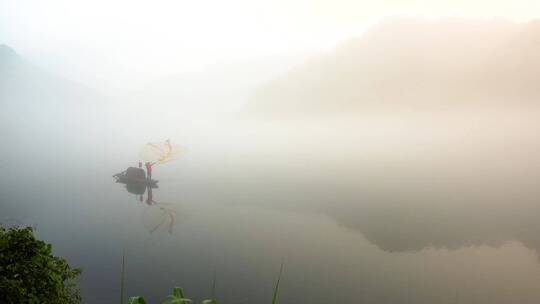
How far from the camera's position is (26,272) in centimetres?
826

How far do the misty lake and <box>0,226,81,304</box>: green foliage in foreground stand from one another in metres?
12.2

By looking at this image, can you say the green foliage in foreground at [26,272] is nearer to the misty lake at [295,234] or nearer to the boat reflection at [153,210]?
the misty lake at [295,234]

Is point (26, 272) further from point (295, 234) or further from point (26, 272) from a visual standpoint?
point (295, 234)

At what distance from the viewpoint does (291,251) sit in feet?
99.3

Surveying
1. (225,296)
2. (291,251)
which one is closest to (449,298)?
(291,251)

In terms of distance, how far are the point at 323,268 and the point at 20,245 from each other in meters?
21.9

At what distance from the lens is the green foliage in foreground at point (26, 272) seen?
782 cm

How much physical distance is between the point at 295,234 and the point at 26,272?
2957 cm

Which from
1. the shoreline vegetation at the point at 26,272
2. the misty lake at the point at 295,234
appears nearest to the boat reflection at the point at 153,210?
the misty lake at the point at 295,234

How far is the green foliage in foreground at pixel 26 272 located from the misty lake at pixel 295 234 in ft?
40.0

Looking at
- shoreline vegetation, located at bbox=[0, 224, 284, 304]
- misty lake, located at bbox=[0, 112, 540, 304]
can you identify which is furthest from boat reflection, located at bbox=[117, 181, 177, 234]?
shoreline vegetation, located at bbox=[0, 224, 284, 304]

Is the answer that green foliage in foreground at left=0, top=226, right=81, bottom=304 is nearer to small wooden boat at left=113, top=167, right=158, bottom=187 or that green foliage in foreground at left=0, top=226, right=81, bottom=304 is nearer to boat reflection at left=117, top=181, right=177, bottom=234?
boat reflection at left=117, top=181, right=177, bottom=234

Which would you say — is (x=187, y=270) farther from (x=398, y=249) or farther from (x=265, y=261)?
(x=398, y=249)

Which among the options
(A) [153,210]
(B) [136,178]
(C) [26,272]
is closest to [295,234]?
(A) [153,210]
